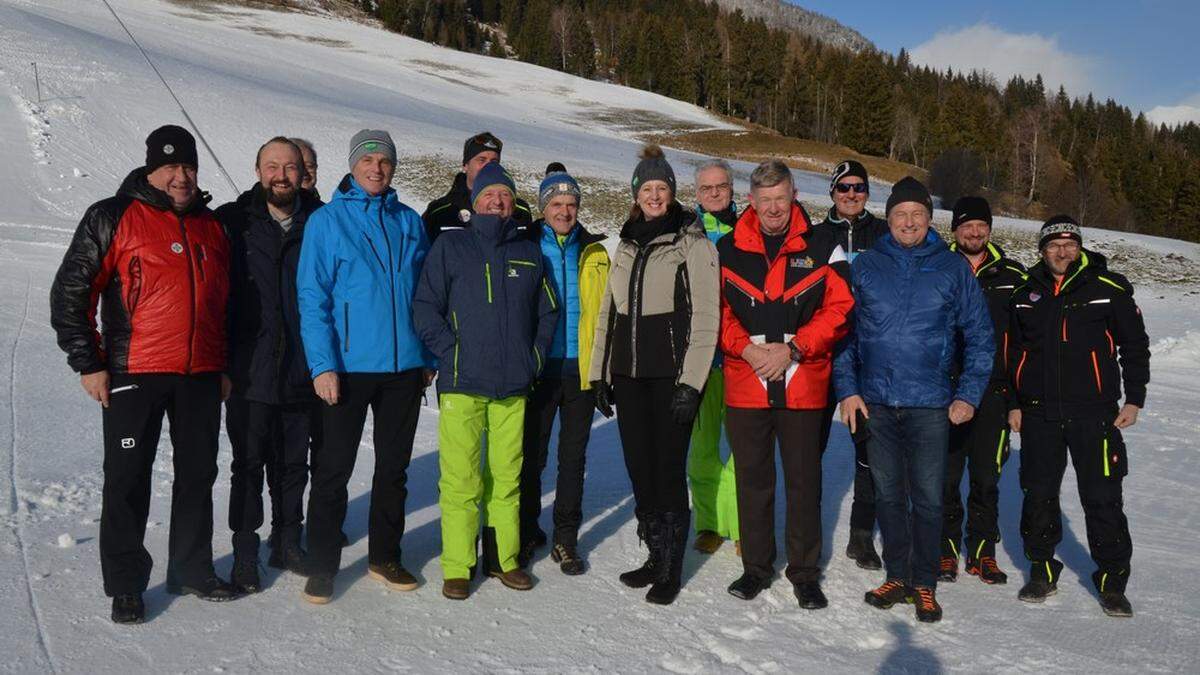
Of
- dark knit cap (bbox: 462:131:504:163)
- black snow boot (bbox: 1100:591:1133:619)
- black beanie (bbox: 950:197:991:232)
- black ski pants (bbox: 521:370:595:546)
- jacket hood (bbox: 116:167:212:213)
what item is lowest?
black snow boot (bbox: 1100:591:1133:619)

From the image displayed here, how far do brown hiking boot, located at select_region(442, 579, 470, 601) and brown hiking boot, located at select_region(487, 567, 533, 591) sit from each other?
0.22m

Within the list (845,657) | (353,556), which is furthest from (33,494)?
(845,657)

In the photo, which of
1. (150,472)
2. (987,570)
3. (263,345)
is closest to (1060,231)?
(987,570)

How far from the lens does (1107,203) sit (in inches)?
1976

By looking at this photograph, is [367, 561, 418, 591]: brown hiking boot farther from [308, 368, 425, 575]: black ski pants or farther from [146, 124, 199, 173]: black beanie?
[146, 124, 199, 173]: black beanie

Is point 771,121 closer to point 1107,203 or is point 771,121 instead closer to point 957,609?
point 1107,203

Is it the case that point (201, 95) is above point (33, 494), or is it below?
above

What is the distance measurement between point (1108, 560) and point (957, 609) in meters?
0.85

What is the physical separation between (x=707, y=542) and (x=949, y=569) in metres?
1.37

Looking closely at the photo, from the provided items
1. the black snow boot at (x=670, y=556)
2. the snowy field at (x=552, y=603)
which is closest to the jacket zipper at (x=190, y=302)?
the snowy field at (x=552, y=603)

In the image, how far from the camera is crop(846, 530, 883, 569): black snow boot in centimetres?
475

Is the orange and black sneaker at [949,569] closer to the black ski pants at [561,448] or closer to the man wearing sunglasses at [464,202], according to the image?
→ the black ski pants at [561,448]

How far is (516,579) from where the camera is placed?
4.29 meters

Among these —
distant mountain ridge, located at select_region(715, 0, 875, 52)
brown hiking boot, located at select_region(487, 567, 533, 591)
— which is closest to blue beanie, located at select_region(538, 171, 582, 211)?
brown hiking boot, located at select_region(487, 567, 533, 591)
